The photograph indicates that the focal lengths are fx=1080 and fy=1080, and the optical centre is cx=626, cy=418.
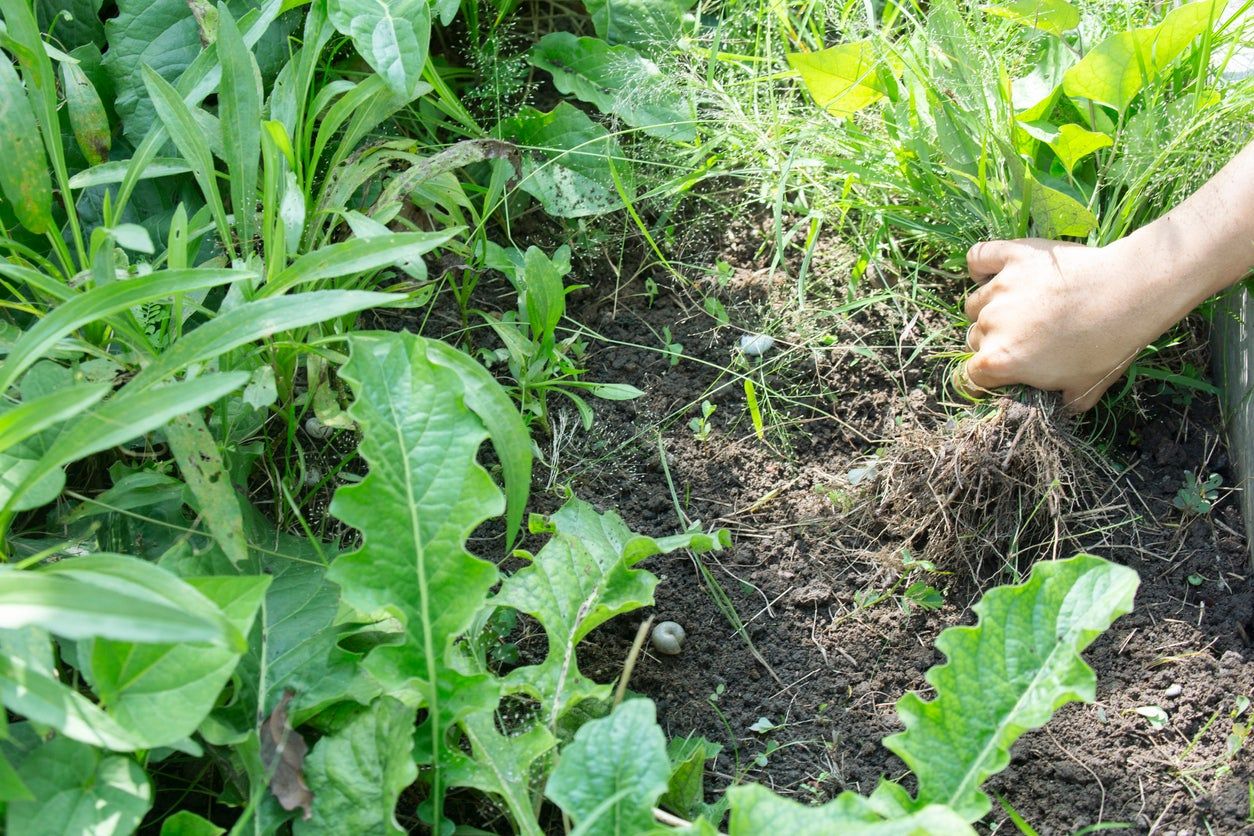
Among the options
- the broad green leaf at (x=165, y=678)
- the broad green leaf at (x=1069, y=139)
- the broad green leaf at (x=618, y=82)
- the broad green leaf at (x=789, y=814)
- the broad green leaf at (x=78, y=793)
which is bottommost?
the broad green leaf at (x=78, y=793)

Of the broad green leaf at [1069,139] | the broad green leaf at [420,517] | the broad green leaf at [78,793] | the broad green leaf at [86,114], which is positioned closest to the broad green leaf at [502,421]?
the broad green leaf at [420,517]

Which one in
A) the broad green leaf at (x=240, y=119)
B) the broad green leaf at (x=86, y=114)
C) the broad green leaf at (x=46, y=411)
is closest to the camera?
the broad green leaf at (x=46, y=411)

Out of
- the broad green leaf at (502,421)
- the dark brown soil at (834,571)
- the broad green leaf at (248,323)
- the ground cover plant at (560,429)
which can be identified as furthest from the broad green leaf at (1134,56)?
the broad green leaf at (248,323)

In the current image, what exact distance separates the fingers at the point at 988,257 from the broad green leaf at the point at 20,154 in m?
1.30

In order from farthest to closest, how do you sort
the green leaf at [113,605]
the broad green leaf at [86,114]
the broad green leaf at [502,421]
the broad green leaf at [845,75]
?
the broad green leaf at [845,75]
the broad green leaf at [86,114]
the broad green leaf at [502,421]
the green leaf at [113,605]

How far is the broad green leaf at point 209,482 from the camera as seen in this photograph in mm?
1205

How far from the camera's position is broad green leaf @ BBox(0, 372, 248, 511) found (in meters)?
1.01

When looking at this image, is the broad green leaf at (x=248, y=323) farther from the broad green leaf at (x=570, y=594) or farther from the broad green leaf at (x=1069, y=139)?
the broad green leaf at (x=1069, y=139)

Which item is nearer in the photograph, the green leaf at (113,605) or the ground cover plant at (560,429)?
the green leaf at (113,605)

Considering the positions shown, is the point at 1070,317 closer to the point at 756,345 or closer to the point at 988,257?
the point at 988,257

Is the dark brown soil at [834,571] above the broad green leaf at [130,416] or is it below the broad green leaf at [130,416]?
below

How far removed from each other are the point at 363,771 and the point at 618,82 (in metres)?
1.29

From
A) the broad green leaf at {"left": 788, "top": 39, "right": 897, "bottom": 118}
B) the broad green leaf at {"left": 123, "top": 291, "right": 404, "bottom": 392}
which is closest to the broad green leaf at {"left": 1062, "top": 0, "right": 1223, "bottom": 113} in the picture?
the broad green leaf at {"left": 788, "top": 39, "right": 897, "bottom": 118}

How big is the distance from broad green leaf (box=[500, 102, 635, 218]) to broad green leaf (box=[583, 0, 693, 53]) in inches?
9.5
